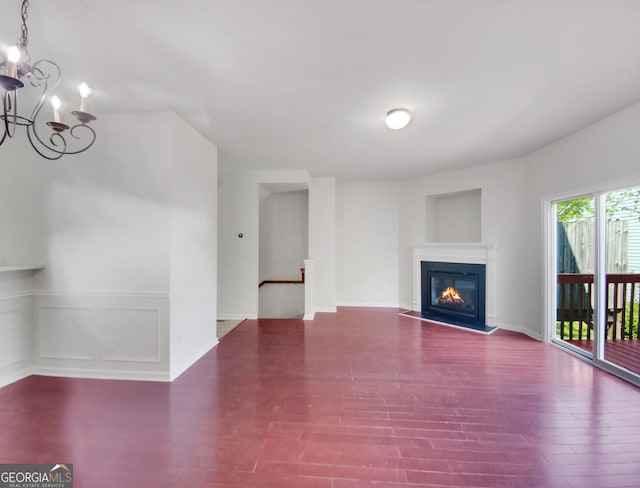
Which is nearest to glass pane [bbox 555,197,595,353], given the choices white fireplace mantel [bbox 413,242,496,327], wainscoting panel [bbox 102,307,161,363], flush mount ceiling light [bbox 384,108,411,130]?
white fireplace mantel [bbox 413,242,496,327]

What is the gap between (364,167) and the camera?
455cm

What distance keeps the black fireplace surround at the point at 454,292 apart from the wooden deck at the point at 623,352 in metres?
1.27

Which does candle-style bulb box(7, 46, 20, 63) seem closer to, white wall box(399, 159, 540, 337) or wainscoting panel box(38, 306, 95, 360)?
wainscoting panel box(38, 306, 95, 360)

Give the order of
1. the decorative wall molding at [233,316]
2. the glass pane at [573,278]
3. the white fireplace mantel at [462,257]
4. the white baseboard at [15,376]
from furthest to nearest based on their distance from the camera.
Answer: the decorative wall molding at [233,316] → the white fireplace mantel at [462,257] → the glass pane at [573,278] → the white baseboard at [15,376]

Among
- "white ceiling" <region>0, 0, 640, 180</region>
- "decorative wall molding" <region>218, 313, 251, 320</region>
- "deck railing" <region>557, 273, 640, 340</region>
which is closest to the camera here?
"white ceiling" <region>0, 0, 640, 180</region>

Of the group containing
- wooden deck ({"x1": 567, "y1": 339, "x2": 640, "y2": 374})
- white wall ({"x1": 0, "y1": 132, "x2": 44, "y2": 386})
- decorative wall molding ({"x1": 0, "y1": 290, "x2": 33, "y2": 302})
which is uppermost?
white wall ({"x1": 0, "y1": 132, "x2": 44, "y2": 386})

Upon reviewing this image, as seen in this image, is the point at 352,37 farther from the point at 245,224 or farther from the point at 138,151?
the point at 245,224

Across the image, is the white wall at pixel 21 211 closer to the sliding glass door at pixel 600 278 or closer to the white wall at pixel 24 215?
the white wall at pixel 24 215

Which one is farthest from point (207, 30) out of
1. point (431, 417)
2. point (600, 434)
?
point (600, 434)

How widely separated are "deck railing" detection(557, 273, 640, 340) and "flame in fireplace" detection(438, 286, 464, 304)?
1354 mm

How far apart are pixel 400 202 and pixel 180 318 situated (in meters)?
4.62

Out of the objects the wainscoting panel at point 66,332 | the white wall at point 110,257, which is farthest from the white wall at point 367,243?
the wainscoting panel at point 66,332

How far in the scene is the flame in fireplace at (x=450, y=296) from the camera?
185 inches

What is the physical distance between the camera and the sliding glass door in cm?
285
